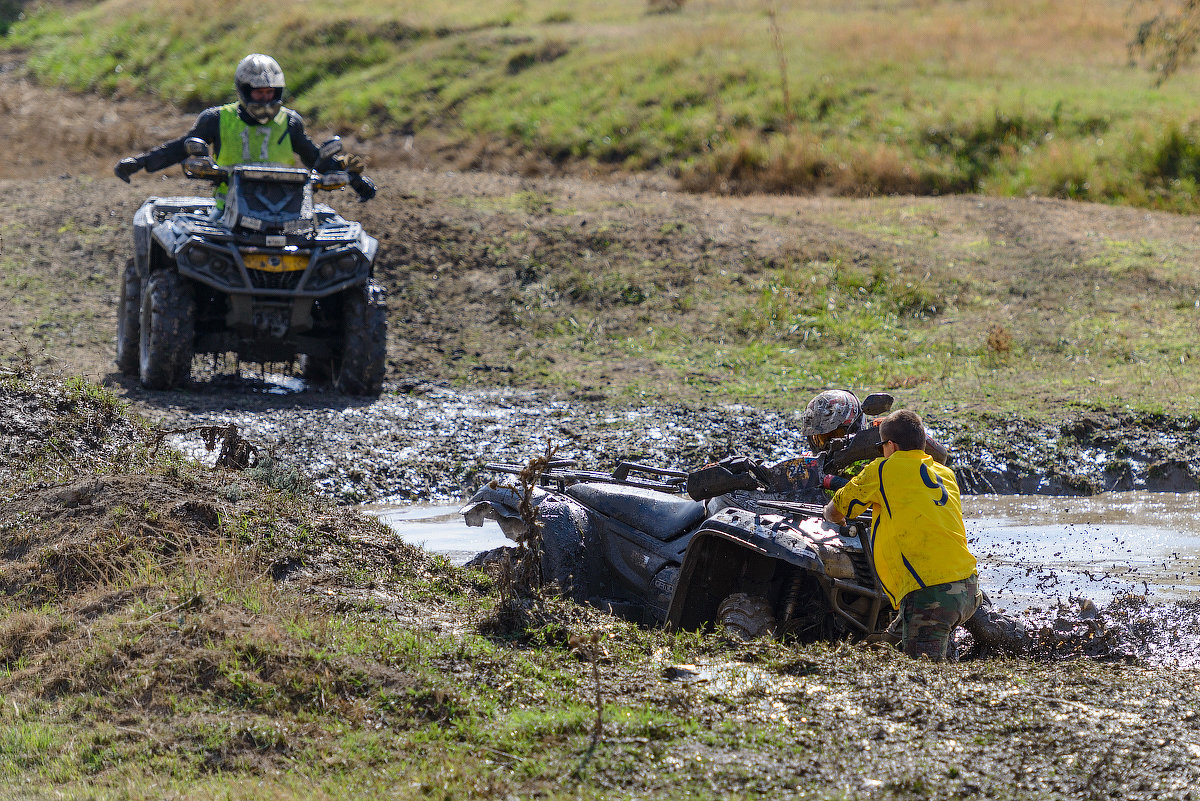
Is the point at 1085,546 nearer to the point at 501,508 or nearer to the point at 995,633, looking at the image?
the point at 995,633

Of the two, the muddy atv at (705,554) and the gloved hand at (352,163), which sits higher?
the gloved hand at (352,163)

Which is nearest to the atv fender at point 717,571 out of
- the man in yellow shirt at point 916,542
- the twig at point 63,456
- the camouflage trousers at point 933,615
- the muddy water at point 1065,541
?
the man in yellow shirt at point 916,542

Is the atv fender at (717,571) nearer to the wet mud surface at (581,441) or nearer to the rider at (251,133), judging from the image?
the wet mud surface at (581,441)

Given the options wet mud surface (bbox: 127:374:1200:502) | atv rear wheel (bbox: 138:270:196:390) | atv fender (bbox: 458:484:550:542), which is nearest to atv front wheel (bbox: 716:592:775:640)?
atv fender (bbox: 458:484:550:542)

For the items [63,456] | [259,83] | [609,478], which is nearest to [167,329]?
[259,83]

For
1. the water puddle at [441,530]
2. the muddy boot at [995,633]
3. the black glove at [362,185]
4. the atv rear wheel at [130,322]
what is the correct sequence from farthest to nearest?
the atv rear wheel at [130,322] < the black glove at [362,185] < the water puddle at [441,530] < the muddy boot at [995,633]

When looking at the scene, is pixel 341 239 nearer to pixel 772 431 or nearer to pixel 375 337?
pixel 375 337

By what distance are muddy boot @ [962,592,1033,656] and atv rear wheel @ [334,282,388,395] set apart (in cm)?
737

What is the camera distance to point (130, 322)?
13.2m

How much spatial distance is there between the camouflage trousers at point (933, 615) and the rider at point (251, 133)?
25.7 ft

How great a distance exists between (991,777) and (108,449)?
700 centimetres

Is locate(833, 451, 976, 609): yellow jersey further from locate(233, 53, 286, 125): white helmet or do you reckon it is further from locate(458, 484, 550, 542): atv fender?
locate(233, 53, 286, 125): white helmet

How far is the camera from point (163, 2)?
3869cm

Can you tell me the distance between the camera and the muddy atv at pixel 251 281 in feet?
40.0
